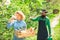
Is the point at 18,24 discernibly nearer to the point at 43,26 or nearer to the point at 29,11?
the point at 43,26

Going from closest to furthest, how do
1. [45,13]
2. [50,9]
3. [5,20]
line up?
[45,13] < [5,20] < [50,9]

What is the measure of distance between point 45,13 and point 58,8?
15.8 inches

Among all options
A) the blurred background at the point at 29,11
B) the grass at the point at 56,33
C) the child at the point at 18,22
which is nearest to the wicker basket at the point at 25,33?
the child at the point at 18,22

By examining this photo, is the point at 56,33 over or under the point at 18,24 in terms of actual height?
under

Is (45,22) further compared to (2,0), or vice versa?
(2,0)

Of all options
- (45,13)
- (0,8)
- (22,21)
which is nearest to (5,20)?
(0,8)

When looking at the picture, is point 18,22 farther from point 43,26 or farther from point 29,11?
point 29,11

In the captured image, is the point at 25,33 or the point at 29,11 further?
the point at 29,11

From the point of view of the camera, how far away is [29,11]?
77.3 inches

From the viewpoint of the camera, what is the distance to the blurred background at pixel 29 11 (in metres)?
1.87

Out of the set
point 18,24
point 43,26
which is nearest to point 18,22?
point 18,24

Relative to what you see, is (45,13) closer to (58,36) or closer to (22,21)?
(22,21)

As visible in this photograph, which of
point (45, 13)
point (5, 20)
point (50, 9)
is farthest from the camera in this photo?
point (50, 9)

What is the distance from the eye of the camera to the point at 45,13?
1629 mm
